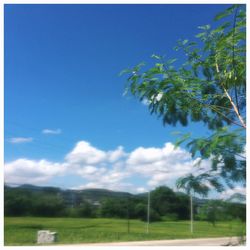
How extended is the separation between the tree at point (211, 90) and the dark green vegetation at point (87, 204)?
3601 mm

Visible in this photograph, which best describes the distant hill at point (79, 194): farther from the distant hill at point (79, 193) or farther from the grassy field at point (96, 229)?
the grassy field at point (96, 229)

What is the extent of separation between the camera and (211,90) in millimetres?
2053

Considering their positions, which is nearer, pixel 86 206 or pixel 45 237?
pixel 45 237

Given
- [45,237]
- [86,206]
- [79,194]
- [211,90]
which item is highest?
[211,90]

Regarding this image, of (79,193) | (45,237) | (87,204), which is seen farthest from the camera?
(87,204)

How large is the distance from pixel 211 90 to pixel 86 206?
16.9 ft

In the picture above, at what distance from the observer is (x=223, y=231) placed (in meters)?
2.13

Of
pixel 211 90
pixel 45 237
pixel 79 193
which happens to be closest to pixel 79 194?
pixel 79 193

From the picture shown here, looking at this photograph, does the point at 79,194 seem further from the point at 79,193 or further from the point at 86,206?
the point at 86,206

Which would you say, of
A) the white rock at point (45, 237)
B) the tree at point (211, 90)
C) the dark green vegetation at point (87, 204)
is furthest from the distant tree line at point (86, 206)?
the tree at point (211, 90)

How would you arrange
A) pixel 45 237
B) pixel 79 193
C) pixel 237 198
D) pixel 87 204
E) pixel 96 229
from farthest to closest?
pixel 87 204 → pixel 79 193 → pixel 96 229 → pixel 45 237 → pixel 237 198

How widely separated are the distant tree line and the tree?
3562mm

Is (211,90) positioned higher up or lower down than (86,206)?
higher up

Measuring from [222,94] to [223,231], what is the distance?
74 cm
